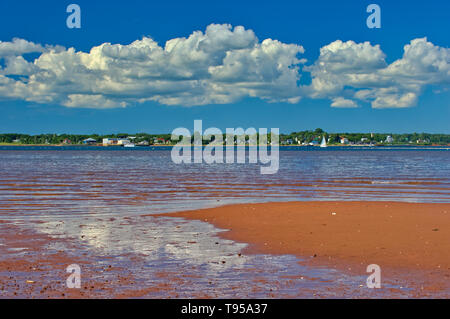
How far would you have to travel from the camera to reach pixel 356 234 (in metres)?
18.6

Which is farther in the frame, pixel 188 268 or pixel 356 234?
pixel 356 234

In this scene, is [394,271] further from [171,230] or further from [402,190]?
[402,190]

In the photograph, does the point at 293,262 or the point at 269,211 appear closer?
the point at 293,262

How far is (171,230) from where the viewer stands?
64.2 ft

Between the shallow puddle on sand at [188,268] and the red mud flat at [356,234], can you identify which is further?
the red mud flat at [356,234]

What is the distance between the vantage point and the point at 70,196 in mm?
32969

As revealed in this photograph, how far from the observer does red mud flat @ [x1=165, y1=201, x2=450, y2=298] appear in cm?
1355

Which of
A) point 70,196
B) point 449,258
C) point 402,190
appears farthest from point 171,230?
point 402,190

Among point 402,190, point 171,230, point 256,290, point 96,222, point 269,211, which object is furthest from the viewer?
point 402,190

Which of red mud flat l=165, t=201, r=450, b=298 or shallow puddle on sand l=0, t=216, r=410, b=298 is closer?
shallow puddle on sand l=0, t=216, r=410, b=298

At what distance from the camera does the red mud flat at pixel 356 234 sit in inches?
533
